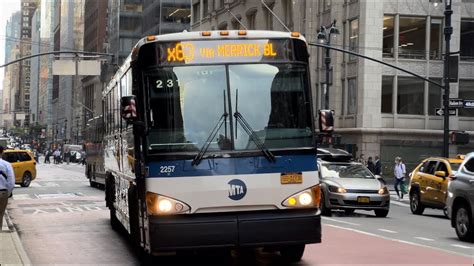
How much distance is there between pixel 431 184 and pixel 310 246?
31.3 ft

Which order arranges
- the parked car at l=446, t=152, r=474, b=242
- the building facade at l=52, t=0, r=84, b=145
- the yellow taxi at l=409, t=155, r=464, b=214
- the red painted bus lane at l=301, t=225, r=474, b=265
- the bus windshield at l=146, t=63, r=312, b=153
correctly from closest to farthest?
the bus windshield at l=146, t=63, r=312, b=153, the red painted bus lane at l=301, t=225, r=474, b=265, the parked car at l=446, t=152, r=474, b=242, the yellow taxi at l=409, t=155, r=464, b=214, the building facade at l=52, t=0, r=84, b=145

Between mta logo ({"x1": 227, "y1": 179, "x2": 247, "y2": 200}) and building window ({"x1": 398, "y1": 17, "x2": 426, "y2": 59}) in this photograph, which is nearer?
mta logo ({"x1": 227, "y1": 179, "x2": 247, "y2": 200})

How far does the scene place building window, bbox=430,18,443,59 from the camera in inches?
1813

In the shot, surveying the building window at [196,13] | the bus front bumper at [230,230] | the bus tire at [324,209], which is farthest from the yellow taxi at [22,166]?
the building window at [196,13]

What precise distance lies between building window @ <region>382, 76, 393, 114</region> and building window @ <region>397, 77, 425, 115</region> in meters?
0.58

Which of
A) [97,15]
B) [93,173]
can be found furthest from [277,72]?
[97,15]

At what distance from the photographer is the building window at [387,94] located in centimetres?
4541

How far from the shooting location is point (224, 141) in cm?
911

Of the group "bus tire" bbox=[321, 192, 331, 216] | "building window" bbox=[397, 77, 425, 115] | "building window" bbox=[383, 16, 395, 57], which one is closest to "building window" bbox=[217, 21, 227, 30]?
"building window" bbox=[383, 16, 395, 57]

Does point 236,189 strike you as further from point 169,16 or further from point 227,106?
point 169,16

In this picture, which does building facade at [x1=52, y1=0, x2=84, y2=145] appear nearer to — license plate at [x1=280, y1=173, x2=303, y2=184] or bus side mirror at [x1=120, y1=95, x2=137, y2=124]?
bus side mirror at [x1=120, y1=95, x2=137, y2=124]

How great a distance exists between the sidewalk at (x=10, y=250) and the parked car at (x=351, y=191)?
8847mm

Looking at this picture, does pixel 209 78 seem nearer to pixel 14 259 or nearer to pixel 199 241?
pixel 199 241

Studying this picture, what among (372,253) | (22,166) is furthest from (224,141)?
(22,166)
